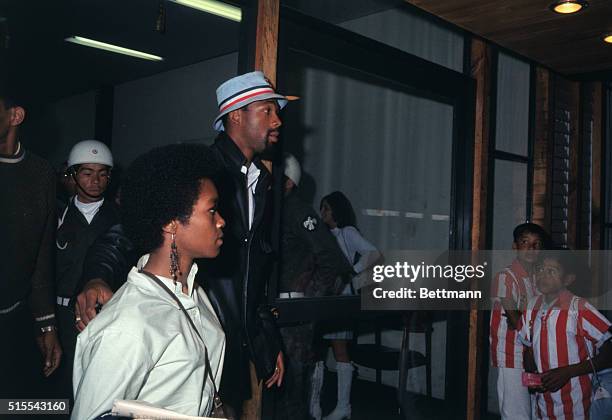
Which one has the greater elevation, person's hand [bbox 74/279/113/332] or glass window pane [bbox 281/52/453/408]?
glass window pane [bbox 281/52/453/408]

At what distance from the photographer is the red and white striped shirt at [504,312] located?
340 cm

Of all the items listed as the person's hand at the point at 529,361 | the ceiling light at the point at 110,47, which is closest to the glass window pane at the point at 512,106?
the person's hand at the point at 529,361

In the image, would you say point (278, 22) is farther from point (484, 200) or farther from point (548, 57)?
point (548, 57)

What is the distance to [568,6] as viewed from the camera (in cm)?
328

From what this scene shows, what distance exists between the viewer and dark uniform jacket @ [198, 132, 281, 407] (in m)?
2.15

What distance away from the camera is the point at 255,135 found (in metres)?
2.25

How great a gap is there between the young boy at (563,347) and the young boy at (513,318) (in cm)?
10

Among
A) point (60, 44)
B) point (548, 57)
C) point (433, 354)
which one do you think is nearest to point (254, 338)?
point (433, 354)

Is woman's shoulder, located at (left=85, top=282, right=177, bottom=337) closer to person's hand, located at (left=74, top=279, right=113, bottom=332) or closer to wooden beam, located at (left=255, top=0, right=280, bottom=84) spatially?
person's hand, located at (left=74, top=279, right=113, bottom=332)

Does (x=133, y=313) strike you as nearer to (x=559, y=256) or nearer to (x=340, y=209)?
(x=559, y=256)

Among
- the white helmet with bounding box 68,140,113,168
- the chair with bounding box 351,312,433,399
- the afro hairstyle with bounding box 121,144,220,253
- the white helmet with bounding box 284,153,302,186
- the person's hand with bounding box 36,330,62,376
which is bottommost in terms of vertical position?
the chair with bounding box 351,312,433,399

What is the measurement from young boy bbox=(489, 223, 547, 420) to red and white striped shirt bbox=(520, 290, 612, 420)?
126 millimetres

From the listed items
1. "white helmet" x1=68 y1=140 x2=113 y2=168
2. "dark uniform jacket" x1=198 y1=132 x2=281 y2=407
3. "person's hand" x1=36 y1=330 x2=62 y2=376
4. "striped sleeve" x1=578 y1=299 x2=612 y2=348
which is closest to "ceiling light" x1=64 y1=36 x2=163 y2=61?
"white helmet" x1=68 y1=140 x2=113 y2=168

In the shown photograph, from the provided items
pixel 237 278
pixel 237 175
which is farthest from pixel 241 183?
pixel 237 278
